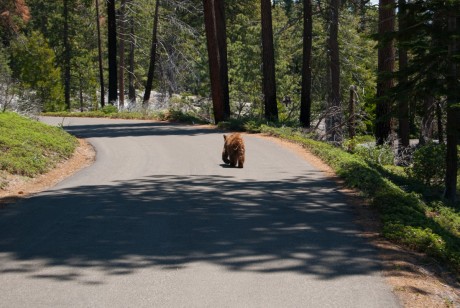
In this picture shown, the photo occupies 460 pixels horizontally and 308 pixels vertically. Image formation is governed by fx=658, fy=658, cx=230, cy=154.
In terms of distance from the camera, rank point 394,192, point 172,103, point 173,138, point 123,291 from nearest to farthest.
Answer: point 123,291 → point 394,192 → point 173,138 → point 172,103

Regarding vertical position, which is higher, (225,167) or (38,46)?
(38,46)

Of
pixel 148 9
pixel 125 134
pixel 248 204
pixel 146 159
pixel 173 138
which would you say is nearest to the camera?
pixel 248 204

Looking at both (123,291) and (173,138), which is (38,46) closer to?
(173,138)

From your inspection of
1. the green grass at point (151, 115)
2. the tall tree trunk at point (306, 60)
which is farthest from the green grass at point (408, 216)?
the tall tree trunk at point (306, 60)

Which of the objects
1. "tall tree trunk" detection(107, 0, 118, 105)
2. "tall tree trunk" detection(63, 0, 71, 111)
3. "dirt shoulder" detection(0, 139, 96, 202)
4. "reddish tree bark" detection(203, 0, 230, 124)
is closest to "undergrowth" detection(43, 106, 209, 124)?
"reddish tree bark" detection(203, 0, 230, 124)

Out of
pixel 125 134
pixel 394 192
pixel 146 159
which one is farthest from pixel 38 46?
pixel 394 192

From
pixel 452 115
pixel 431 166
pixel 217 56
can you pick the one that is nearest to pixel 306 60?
pixel 217 56

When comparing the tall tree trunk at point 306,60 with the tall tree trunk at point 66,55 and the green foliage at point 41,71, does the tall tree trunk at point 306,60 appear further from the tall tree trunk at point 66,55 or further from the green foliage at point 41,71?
the tall tree trunk at point 66,55

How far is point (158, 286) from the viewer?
6.54m

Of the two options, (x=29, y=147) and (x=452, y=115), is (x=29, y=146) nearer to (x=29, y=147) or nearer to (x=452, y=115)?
(x=29, y=147)

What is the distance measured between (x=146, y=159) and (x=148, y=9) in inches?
1323

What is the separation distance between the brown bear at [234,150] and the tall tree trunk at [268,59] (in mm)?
14672

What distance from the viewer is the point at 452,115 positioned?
51.5 feet

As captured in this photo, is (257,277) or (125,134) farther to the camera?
(125,134)
